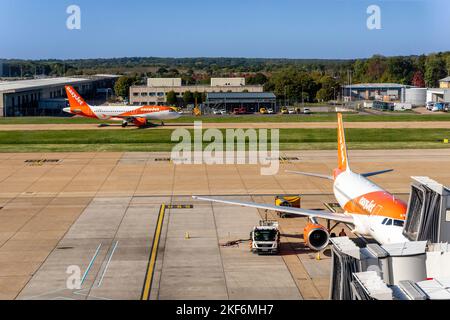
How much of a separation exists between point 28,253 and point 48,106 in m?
147

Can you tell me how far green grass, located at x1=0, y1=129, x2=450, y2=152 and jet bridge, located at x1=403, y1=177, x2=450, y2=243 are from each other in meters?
61.0

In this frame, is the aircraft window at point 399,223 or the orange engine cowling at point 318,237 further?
the orange engine cowling at point 318,237

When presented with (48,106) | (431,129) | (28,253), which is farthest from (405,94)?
(28,253)

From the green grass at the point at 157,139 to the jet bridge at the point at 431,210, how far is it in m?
61.0

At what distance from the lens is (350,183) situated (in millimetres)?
42281

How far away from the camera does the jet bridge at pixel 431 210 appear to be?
Result: 25.8m

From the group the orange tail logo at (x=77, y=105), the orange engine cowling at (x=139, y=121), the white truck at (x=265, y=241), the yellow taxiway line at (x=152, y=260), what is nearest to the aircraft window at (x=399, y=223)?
the white truck at (x=265, y=241)

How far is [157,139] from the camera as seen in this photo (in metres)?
100

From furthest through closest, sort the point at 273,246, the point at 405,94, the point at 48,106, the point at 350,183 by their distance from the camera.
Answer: the point at 405,94 → the point at 48,106 → the point at 350,183 → the point at 273,246

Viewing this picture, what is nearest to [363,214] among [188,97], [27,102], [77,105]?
[77,105]

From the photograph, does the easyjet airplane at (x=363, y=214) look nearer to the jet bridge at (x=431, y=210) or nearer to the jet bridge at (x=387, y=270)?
the jet bridge at (x=431, y=210)

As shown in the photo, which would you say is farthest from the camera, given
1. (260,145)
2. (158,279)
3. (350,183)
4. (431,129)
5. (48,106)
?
(48,106)

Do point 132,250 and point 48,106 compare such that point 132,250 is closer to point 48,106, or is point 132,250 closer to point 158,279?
point 158,279

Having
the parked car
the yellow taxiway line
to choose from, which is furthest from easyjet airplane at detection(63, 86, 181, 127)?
the parked car
